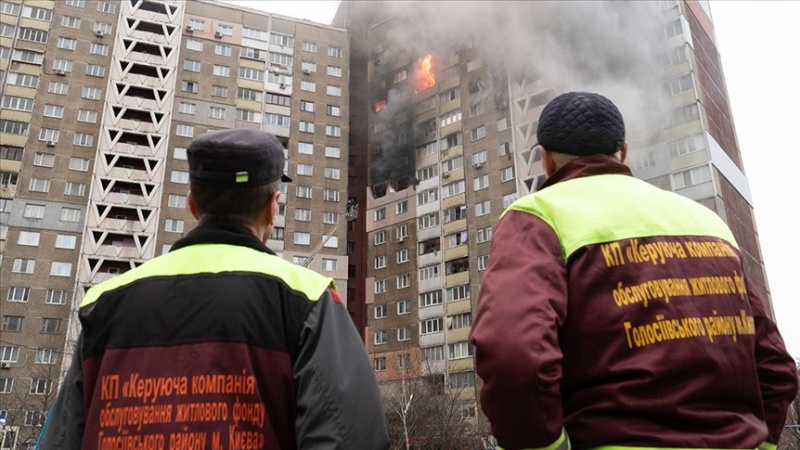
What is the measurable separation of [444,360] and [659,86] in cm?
2570

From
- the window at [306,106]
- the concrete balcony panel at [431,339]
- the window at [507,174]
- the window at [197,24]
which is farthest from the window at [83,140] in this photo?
the window at [507,174]

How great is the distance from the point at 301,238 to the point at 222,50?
18.7 meters

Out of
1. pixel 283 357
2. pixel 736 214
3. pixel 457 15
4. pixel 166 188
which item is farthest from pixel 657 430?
pixel 457 15

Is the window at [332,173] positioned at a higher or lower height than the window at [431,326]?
higher

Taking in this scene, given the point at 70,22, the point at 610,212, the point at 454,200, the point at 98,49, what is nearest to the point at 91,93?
the point at 98,49

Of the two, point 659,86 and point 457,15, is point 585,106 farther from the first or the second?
point 457,15

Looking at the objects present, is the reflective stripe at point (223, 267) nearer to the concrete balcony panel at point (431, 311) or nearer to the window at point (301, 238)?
the concrete balcony panel at point (431, 311)

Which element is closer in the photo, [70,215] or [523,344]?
[523,344]

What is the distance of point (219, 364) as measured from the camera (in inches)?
84.1

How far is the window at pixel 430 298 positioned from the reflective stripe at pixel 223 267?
49.1 meters

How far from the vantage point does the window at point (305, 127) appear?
186ft

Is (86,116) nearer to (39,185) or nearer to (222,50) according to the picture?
(39,185)

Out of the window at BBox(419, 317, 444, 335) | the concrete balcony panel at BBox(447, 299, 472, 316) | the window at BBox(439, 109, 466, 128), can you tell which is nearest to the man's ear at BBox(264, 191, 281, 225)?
the concrete balcony panel at BBox(447, 299, 472, 316)

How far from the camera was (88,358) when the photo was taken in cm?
228
